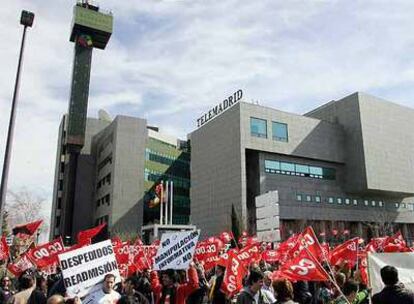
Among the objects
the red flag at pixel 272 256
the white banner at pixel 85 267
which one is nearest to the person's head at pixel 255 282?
the white banner at pixel 85 267

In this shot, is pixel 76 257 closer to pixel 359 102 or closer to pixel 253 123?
pixel 253 123

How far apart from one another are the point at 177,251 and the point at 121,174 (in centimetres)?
6968

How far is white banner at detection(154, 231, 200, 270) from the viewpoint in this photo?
9.38 m

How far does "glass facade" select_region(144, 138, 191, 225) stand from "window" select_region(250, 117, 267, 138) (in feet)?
94.3

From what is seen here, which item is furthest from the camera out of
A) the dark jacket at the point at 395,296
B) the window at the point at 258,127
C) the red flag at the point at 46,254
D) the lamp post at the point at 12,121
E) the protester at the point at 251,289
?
the window at the point at 258,127

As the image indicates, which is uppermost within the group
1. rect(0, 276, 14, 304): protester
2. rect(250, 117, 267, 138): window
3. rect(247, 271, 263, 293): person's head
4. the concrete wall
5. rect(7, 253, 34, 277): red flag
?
rect(250, 117, 267, 138): window

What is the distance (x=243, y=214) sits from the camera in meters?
55.8

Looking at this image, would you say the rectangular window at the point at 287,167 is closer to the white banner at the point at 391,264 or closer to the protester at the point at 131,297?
the protester at the point at 131,297

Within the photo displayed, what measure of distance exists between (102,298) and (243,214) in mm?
49924

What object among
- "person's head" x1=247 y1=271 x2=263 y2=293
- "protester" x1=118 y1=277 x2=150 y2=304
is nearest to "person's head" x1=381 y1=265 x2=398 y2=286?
"person's head" x1=247 y1=271 x2=263 y2=293

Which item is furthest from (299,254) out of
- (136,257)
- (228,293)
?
(136,257)

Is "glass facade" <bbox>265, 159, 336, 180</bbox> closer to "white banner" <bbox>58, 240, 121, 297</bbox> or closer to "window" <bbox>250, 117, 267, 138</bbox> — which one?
"window" <bbox>250, 117, 267, 138</bbox>

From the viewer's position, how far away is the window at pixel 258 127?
197 feet

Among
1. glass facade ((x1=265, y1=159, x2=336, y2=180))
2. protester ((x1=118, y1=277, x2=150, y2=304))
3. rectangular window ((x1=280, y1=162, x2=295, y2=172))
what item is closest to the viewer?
protester ((x1=118, y1=277, x2=150, y2=304))
